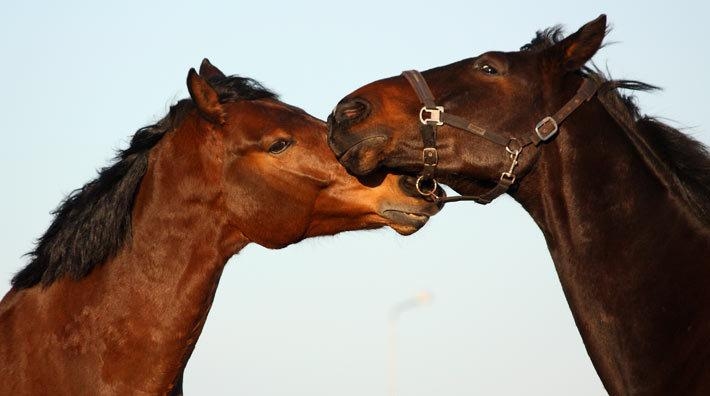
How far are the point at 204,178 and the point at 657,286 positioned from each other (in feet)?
11.5

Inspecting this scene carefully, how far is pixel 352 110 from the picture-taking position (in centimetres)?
759

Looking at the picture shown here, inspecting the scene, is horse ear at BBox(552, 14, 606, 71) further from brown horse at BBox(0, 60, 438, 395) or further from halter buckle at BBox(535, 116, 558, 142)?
brown horse at BBox(0, 60, 438, 395)

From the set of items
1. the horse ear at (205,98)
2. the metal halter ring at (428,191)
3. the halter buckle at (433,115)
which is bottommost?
the metal halter ring at (428,191)

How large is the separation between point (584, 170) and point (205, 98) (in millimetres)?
3105

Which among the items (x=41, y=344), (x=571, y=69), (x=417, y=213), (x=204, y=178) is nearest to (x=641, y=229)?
(x=571, y=69)

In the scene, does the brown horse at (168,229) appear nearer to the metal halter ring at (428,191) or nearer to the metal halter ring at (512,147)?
the metal halter ring at (428,191)

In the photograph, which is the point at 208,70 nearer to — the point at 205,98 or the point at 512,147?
the point at 205,98

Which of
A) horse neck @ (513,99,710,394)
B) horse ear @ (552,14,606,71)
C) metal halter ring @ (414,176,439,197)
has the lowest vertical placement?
horse neck @ (513,99,710,394)

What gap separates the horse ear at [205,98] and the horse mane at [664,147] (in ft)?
9.43

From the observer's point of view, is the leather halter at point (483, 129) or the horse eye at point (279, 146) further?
the horse eye at point (279, 146)

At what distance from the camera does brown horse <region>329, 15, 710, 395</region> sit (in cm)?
684

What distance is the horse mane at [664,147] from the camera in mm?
7098

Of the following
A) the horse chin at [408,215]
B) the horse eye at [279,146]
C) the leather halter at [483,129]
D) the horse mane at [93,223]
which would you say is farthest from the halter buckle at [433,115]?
the horse mane at [93,223]

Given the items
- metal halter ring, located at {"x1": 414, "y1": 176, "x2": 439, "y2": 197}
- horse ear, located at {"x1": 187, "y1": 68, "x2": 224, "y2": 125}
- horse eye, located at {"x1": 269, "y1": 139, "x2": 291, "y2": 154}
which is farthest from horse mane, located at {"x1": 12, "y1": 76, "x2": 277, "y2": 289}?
metal halter ring, located at {"x1": 414, "y1": 176, "x2": 439, "y2": 197}
